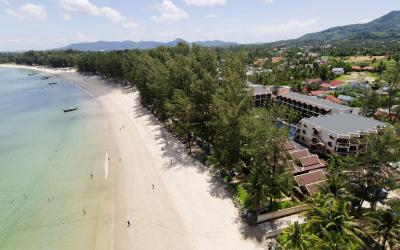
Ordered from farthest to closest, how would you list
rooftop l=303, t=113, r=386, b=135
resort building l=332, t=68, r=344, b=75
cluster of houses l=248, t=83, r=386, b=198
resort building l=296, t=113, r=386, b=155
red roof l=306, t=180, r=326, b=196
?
resort building l=332, t=68, r=344, b=75 < rooftop l=303, t=113, r=386, b=135 < resort building l=296, t=113, r=386, b=155 < cluster of houses l=248, t=83, r=386, b=198 < red roof l=306, t=180, r=326, b=196

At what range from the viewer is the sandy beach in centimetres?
3128

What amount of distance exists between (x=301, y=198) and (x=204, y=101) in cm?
2498

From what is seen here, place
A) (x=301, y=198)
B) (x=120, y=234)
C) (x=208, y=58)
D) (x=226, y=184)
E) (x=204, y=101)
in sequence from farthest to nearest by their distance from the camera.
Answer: (x=208, y=58), (x=204, y=101), (x=226, y=184), (x=301, y=198), (x=120, y=234)

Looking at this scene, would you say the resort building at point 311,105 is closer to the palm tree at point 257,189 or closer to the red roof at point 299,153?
the red roof at point 299,153

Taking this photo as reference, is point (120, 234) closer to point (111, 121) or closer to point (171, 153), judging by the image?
point (171, 153)

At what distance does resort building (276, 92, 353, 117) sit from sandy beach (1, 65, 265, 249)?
31.8 meters

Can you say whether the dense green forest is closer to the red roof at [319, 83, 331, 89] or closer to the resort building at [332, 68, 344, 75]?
the red roof at [319, 83, 331, 89]

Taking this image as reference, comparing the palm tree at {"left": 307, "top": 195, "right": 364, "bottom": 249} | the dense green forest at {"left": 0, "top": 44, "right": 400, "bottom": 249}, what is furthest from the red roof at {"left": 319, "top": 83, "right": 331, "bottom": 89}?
the palm tree at {"left": 307, "top": 195, "right": 364, "bottom": 249}

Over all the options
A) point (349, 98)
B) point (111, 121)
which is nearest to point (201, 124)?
point (111, 121)

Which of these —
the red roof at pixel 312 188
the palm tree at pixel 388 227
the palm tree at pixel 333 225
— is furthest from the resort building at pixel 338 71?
the palm tree at pixel 333 225

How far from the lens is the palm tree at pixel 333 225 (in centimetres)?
2322

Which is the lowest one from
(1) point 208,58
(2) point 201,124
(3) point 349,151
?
(3) point 349,151

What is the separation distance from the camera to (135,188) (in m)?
42.3

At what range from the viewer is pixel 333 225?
24391 mm
